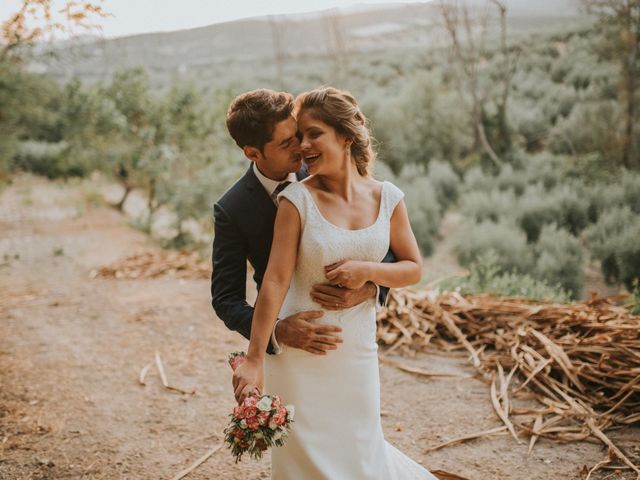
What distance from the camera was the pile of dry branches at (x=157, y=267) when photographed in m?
7.30

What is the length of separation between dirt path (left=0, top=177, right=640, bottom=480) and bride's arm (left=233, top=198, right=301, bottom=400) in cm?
141

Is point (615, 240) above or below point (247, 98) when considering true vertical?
below

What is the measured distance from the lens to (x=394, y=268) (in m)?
2.08

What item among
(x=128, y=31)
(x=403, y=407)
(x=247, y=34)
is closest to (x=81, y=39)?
(x=128, y=31)

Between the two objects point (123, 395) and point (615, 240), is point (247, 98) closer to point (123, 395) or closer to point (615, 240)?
point (123, 395)

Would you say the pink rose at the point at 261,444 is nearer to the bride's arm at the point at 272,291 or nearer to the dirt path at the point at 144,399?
the bride's arm at the point at 272,291

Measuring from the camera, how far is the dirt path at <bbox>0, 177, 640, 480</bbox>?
3.13 meters

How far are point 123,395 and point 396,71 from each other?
2264 centimetres

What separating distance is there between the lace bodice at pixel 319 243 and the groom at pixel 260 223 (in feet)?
0.20

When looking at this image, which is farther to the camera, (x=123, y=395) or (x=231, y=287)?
(x=123, y=395)

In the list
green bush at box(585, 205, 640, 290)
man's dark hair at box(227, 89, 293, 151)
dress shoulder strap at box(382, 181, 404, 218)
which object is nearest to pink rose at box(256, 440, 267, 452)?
dress shoulder strap at box(382, 181, 404, 218)

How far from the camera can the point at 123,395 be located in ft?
13.4

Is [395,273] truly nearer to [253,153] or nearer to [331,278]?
[331,278]

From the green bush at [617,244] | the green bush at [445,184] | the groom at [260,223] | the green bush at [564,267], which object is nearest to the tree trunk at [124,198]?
the green bush at [445,184]
